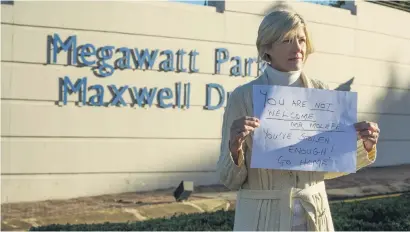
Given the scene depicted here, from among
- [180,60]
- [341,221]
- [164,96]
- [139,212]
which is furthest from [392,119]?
[341,221]

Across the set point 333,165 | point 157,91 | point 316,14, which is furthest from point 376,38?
point 333,165

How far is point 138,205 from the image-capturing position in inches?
353

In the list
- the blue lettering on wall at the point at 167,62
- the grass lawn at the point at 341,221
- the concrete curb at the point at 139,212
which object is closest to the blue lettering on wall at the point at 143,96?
the blue lettering on wall at the point at 167,62

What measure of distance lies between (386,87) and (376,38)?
1.21 m

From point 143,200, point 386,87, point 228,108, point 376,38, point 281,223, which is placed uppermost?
point 376,38

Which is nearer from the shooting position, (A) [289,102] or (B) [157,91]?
(A) [289,102]

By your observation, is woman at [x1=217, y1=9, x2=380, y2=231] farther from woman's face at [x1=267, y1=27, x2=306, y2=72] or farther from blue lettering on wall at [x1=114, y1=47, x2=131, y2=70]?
blue lettering on wall at [x1=114, y1=47, x2=131, y2=70]

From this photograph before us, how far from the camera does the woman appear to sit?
227cm

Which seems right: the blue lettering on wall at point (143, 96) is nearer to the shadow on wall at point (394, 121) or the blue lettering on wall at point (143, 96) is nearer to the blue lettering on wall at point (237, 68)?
the blue lettering on wall at point (237, 68)

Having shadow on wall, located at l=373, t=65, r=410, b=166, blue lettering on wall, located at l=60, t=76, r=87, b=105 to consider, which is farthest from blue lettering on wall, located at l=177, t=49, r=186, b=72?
shadow on wall, located at l=373, t=65, r=410, b=166

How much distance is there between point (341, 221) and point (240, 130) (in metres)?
4.42

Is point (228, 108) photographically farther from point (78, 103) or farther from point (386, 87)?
point (386, 87)

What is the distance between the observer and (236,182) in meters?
2.31

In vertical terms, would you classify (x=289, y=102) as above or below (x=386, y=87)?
below
